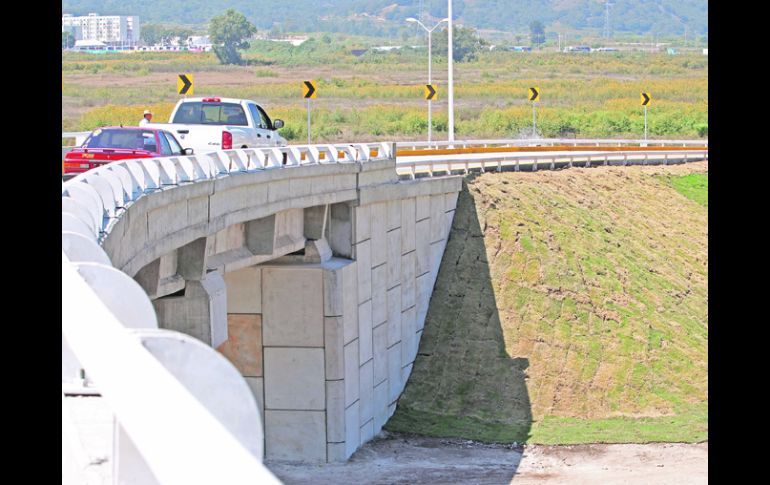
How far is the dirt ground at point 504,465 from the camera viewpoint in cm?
2488

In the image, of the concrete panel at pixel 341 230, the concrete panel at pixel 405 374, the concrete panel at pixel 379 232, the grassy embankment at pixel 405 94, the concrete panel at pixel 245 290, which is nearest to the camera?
the concrete panel at pixel 245 290

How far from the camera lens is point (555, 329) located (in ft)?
108

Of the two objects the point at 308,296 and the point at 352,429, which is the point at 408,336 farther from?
the point at 308,296

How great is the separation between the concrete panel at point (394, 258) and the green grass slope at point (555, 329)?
7.39ft

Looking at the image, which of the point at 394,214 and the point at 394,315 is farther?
the point at 394,214

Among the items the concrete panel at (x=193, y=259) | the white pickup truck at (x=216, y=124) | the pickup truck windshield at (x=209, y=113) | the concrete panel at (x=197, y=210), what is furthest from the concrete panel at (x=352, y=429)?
the concrete panel at (x=197, y=210)

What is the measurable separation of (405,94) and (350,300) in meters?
101

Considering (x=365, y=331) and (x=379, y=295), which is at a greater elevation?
(x=379, y=295)

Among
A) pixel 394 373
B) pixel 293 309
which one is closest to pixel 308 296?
pixel 293 309

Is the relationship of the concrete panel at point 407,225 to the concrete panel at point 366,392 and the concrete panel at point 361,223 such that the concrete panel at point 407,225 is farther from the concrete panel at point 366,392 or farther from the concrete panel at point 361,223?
the concrete panel at point 366,392
